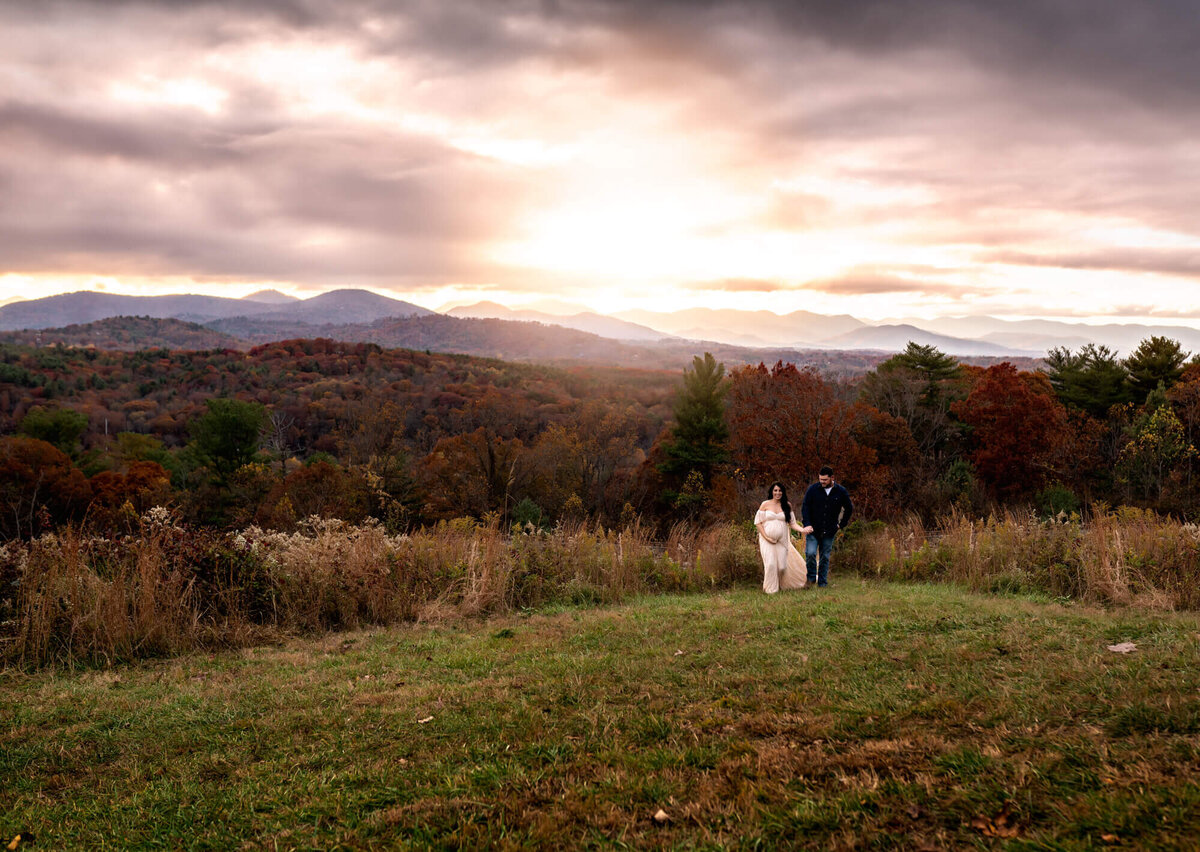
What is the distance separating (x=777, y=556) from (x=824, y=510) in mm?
1117

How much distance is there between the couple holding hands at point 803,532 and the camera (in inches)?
400

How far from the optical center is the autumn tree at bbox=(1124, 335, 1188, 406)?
39844mm

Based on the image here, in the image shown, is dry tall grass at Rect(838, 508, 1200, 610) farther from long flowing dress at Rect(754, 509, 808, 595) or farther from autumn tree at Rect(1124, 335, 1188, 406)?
autumn tree at Rect(1124, 335, 1188, 406)

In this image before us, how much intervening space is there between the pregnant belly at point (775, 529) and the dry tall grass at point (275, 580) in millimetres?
1023

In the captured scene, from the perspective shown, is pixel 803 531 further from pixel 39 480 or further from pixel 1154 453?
pixel 39 480

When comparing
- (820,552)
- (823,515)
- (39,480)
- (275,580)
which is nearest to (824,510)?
(823,515)

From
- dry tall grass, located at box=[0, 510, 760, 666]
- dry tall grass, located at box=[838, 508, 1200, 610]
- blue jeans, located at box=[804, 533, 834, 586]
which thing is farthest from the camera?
blue jeans, located at box=[804, 533, 834, 586]

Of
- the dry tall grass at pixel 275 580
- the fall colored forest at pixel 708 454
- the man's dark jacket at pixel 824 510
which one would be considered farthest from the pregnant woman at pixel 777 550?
the fall colored forest at pixel 708 454

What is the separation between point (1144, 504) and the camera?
96.9 feet

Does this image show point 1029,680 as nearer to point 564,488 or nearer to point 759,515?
point 759,515

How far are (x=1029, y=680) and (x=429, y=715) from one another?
4200 millimetres

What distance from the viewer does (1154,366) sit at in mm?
40344

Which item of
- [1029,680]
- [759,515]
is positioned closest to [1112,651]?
[1029,680]

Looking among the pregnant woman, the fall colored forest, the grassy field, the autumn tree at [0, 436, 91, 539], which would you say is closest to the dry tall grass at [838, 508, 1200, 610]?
the grassy field
